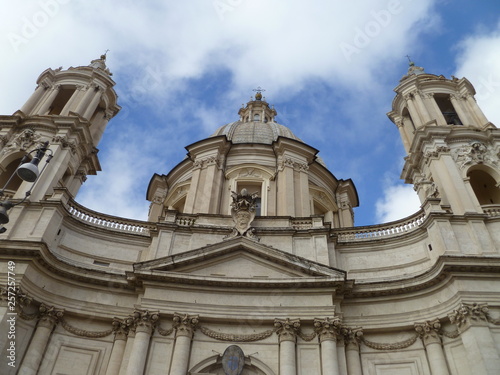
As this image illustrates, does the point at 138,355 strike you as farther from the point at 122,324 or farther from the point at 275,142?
the point at 275,142

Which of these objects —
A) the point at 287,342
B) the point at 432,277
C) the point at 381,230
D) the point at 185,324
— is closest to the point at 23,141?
the point at 185,324

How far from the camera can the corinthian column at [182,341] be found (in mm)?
13875

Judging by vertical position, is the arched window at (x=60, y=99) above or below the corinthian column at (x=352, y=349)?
above

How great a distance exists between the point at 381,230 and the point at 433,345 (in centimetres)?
515

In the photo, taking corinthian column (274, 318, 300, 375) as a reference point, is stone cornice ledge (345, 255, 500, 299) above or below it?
above

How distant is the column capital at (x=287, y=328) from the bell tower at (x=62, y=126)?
1103 centimetres

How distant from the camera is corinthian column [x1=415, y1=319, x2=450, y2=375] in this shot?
13.9m

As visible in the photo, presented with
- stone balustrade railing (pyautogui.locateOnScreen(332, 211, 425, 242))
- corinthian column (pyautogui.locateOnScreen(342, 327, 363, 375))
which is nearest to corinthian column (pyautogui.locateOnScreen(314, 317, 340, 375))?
corinthian column (pyautogui.locateOnScreen(342, 327, 363, 375))

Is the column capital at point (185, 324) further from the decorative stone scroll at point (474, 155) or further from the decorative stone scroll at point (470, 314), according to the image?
the decorative stone scroll at point (474, 155)

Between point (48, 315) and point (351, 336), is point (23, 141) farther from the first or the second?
point (351, 336)

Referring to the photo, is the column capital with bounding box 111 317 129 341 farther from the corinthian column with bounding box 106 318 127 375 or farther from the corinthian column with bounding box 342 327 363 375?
the corinthian column with bounding box 342 327 363 375

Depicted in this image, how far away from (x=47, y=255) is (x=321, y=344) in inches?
389

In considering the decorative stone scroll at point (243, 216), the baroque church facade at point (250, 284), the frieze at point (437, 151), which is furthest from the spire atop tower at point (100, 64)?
the frieze at point (437, 151)

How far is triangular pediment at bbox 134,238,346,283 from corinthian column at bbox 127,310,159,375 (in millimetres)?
1418
